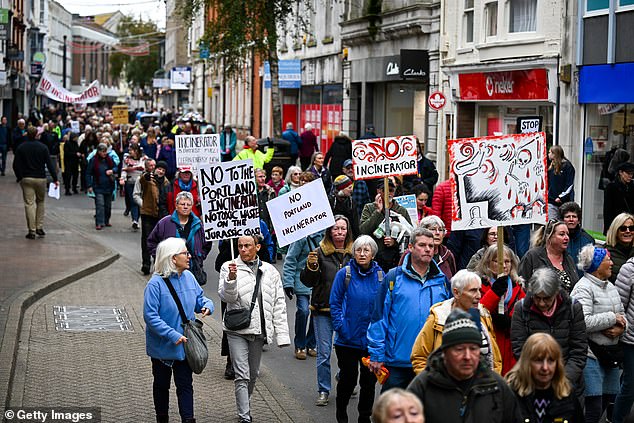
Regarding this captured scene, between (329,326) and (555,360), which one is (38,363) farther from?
(555,360)

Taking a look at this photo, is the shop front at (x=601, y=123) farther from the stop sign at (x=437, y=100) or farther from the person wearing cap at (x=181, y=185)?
the person wearing cap at (x=181, y=185)

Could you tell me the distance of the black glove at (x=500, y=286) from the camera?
332 inches

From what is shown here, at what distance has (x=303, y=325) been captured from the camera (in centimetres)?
1251

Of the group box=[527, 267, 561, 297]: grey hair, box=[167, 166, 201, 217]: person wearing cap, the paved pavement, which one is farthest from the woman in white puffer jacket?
box=[167, 166, 201, 217]: person wearing cap

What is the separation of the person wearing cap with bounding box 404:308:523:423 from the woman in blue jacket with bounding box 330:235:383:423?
3.47 m

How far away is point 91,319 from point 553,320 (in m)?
7.80

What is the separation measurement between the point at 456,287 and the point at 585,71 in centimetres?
1512

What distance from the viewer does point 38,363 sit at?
11.6m

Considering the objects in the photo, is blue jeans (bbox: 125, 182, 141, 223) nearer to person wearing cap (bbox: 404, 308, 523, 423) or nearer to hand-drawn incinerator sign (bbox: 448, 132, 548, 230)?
hand-drawn incinerator sign (bbox: 448, 132, 548, 230)

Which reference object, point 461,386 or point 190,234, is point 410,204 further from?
point 461,386

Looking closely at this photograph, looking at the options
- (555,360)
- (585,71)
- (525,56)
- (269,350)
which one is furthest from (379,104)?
(555,360)

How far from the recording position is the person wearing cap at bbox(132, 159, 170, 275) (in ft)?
57.5

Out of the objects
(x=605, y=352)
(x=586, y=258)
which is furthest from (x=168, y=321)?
(x=605, y=352)

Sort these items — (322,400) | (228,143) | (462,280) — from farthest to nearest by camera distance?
1. (228,143)
2. (322,400)
3. (462,280)
